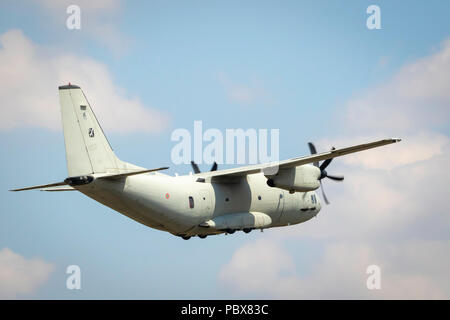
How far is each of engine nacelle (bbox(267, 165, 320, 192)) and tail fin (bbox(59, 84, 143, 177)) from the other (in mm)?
8480

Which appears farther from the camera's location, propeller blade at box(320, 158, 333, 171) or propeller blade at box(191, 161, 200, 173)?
propeller blade at box(191, 161, 200, 173)

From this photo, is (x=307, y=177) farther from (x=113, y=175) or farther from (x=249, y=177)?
(x=113, y=175)

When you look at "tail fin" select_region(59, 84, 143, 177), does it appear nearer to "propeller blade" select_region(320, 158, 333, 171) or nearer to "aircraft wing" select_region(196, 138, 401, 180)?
"aircraft wing" select_region(196, 138, 401, 180)

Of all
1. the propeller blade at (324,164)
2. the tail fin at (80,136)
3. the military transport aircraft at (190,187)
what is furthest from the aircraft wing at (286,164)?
the tail fin at (80,136)

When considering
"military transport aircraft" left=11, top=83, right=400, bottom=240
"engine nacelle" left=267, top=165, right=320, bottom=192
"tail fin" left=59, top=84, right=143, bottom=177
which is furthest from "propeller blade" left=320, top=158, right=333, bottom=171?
"tail fin" left=59, top=84, right=143, bottom=177

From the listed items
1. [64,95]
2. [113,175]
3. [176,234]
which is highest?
[64,95]

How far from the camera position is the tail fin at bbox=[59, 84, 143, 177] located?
3497cm

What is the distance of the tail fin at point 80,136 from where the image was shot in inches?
1377

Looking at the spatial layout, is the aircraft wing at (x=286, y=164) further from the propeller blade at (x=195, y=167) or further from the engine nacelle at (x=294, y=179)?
the propeller blade at (x=195, y=167)

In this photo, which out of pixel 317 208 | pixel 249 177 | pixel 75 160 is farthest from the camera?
pixel 317 208

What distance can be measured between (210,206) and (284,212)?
221 inches

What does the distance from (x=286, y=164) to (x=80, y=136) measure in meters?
10.0

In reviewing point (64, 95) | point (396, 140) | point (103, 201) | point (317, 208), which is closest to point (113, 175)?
point (103, 201)

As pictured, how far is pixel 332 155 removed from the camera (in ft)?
128
